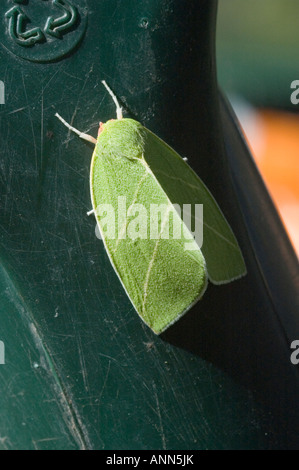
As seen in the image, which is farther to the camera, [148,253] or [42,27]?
[148,253]

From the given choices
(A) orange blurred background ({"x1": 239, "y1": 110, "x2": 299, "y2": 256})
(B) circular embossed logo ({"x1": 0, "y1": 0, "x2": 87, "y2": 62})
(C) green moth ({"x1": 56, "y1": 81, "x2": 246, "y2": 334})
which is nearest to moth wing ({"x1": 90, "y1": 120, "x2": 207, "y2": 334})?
(C) green moth ({"x1": 56, "y1": 81, "x2": 246, "y2": 334})

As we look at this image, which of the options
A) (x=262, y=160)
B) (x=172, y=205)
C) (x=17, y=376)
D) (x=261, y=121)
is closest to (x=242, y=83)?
(x=261, y=121)

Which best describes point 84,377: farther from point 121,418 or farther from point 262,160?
point 262,160

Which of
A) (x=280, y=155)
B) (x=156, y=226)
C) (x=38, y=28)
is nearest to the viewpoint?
(x=38, y=28)

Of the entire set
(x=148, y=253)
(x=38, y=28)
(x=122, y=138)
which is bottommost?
(x=148, y=253)

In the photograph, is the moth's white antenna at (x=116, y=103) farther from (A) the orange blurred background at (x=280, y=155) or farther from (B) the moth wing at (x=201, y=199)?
(A) the orange blurred background at (x=280, y=155)

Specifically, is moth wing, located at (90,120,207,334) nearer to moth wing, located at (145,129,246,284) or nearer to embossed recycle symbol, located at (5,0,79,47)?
moth wing, located at (145,129,246,284)

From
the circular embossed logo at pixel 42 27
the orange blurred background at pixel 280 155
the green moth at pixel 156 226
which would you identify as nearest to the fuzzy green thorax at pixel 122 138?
the green moth at pixel 156 226

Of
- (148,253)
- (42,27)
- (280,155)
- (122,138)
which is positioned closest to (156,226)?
(148,253)

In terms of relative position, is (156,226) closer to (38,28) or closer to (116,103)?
(116,103)
